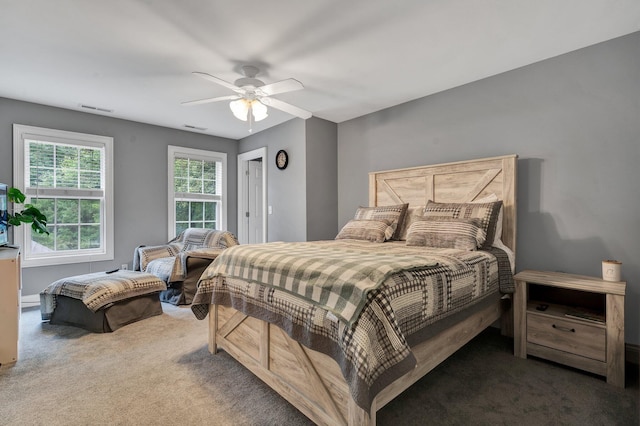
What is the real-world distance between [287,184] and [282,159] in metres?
0.39

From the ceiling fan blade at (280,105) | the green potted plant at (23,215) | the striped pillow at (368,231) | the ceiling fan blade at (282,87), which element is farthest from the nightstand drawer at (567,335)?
the green potted plant at (23,215)

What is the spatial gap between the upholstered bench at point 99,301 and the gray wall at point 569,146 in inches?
141

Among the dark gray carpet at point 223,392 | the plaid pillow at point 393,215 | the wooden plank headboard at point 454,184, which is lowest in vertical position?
the dark gray carpet at point 223,392

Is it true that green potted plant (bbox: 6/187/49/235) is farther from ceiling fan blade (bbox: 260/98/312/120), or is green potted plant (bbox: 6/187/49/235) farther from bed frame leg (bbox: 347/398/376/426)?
bed frame leg (bbox: 347/398/376/426)

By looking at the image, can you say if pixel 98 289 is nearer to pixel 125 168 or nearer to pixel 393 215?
pixel 125 168

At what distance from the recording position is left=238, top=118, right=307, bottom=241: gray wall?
4281 millimetres

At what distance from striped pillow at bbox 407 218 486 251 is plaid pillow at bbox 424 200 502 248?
0.26ft

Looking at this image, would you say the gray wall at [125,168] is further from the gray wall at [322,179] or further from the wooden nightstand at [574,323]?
the wooden nightstand at [574,323]

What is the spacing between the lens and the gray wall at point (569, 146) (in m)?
2.28

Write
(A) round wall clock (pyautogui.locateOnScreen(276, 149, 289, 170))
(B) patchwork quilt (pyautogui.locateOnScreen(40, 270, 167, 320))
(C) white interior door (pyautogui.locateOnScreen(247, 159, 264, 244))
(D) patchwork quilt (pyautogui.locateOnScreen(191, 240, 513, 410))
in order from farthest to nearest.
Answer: (C) white interior door (pyautogui.locateOnScreen(247, 159, 264, 244)), (A) round wall clock (pyautogui.locateOnScreen(276, 149, 289, 170)), (B) patchwork quilt (pyautogui.locateOnScreen(40, 270, 167, 320)), (D) patchwork quilt (pyautogui.locateOnScreen(191, 240, 513, 410))

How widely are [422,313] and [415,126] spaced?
8.86 feet

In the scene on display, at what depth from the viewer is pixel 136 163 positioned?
14.9 ft

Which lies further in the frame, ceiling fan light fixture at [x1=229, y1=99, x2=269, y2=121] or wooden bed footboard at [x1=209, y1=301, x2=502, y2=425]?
ceiling fan light fixture at [x1=229, y1=99, x2=269, y2=121]

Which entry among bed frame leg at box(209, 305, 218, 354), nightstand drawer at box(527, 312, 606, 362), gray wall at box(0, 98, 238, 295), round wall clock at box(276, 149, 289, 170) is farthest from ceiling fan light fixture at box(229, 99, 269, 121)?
nightstand drawer at box(527, 312, 606, 362)
